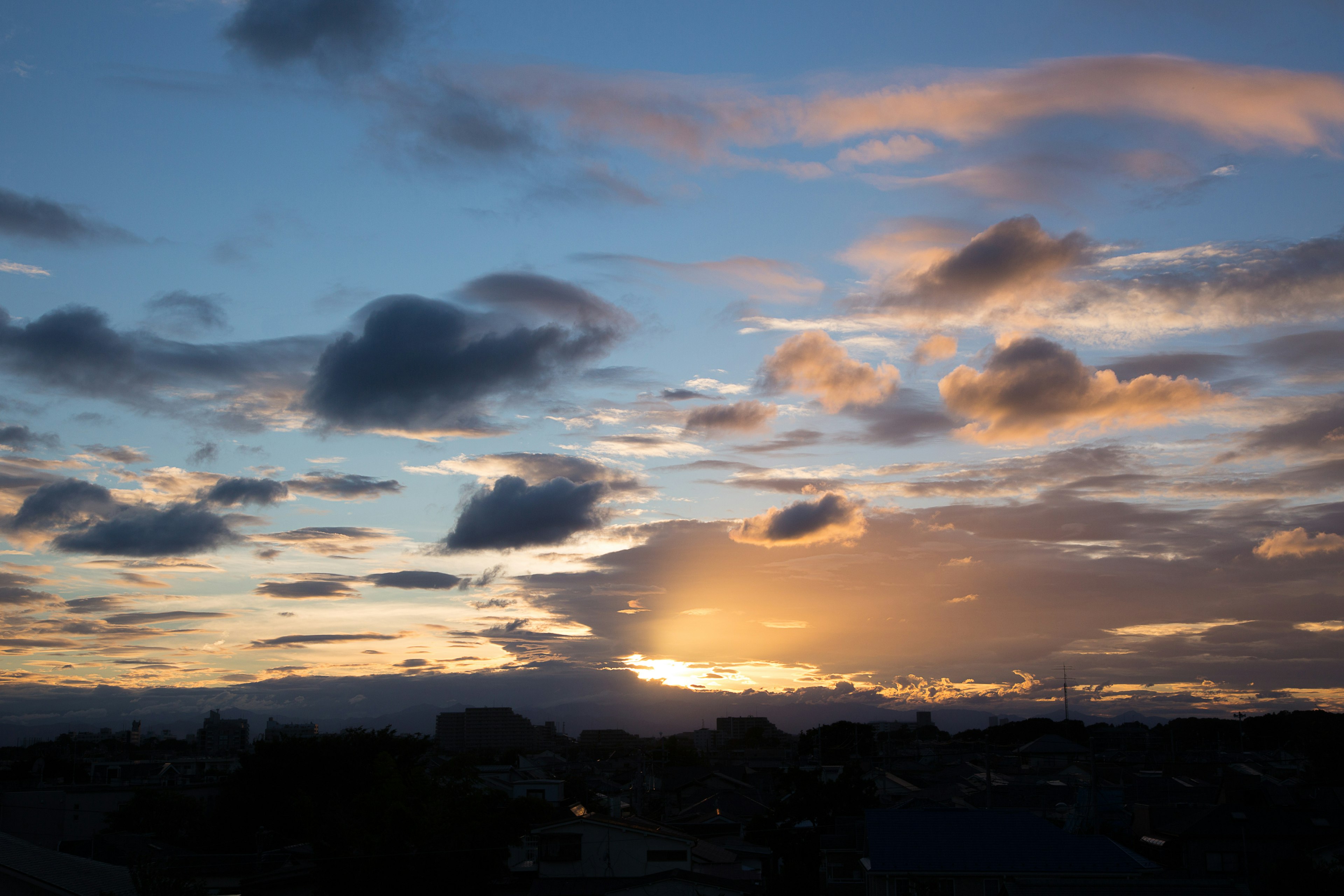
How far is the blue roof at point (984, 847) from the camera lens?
3262 centimetres

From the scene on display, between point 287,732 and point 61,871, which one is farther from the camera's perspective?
point 287,732

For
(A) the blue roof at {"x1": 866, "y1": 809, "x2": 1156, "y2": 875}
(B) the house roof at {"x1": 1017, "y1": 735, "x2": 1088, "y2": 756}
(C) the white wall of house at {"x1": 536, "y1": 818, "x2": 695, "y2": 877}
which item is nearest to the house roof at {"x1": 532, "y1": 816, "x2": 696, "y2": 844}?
(C) the white wall of house at {"x1": 536, "y1": 818, "x2": 695, "y2": 877}

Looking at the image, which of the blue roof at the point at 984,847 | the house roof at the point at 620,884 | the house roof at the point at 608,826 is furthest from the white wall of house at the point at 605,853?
the blue roof at the point at 984,847

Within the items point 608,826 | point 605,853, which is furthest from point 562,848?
point 608,826

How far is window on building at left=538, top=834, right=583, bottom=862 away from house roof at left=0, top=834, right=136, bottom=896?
16800 mm

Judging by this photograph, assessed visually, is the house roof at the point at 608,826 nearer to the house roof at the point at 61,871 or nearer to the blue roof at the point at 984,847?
the blue roof at the point at 984,847

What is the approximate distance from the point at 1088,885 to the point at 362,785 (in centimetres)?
4609

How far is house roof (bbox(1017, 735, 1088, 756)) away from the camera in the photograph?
9656 centimetres

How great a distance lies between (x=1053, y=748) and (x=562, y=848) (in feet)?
238

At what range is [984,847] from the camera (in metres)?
33.4

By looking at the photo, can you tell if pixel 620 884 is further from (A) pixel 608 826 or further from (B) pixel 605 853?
(A) pixel 608 826

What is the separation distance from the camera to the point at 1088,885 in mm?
A: 27516

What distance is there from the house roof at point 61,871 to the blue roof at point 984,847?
23324 mm

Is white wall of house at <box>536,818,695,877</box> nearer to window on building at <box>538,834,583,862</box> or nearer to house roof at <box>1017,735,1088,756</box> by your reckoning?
window on building at <box>538,834,583,862</box>
